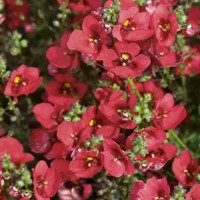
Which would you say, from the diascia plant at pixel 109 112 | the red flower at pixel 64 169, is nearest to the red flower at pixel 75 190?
the diascia plant at pixel 109 112

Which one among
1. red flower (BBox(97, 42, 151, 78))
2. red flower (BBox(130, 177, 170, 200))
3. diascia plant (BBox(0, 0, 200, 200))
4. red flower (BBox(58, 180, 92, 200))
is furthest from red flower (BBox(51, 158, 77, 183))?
red flower (BBox(97, 42, 151, 78))

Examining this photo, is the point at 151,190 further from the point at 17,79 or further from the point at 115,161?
the point at 17,79

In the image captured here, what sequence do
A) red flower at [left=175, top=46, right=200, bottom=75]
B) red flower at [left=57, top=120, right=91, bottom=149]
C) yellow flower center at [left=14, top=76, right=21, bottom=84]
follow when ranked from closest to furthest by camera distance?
1. red flower at [left=57, top=120, right=91, bottom=149]
2. yellow flower center at [left=14, top=76, right=21, bottom=84]
3. red flower at [left=175, top=46, right=200, bottom=75]

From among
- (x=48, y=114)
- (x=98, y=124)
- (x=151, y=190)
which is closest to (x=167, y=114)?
(x=98, y=124)

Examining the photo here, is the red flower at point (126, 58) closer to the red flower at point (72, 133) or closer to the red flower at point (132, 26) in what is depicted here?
the red flower at point (132, 26)

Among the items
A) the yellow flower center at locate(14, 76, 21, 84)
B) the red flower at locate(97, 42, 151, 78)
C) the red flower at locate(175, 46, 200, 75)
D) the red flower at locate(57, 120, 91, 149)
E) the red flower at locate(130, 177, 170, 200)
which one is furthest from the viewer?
the red flower at locate(175, 46, 200, 75)

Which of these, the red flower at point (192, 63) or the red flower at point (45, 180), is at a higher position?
the red flower at point (192, 63)

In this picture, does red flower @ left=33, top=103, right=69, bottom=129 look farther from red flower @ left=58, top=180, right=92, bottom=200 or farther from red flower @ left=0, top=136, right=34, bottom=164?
red flower @ left=58, top=180, right=92, bottom=200
